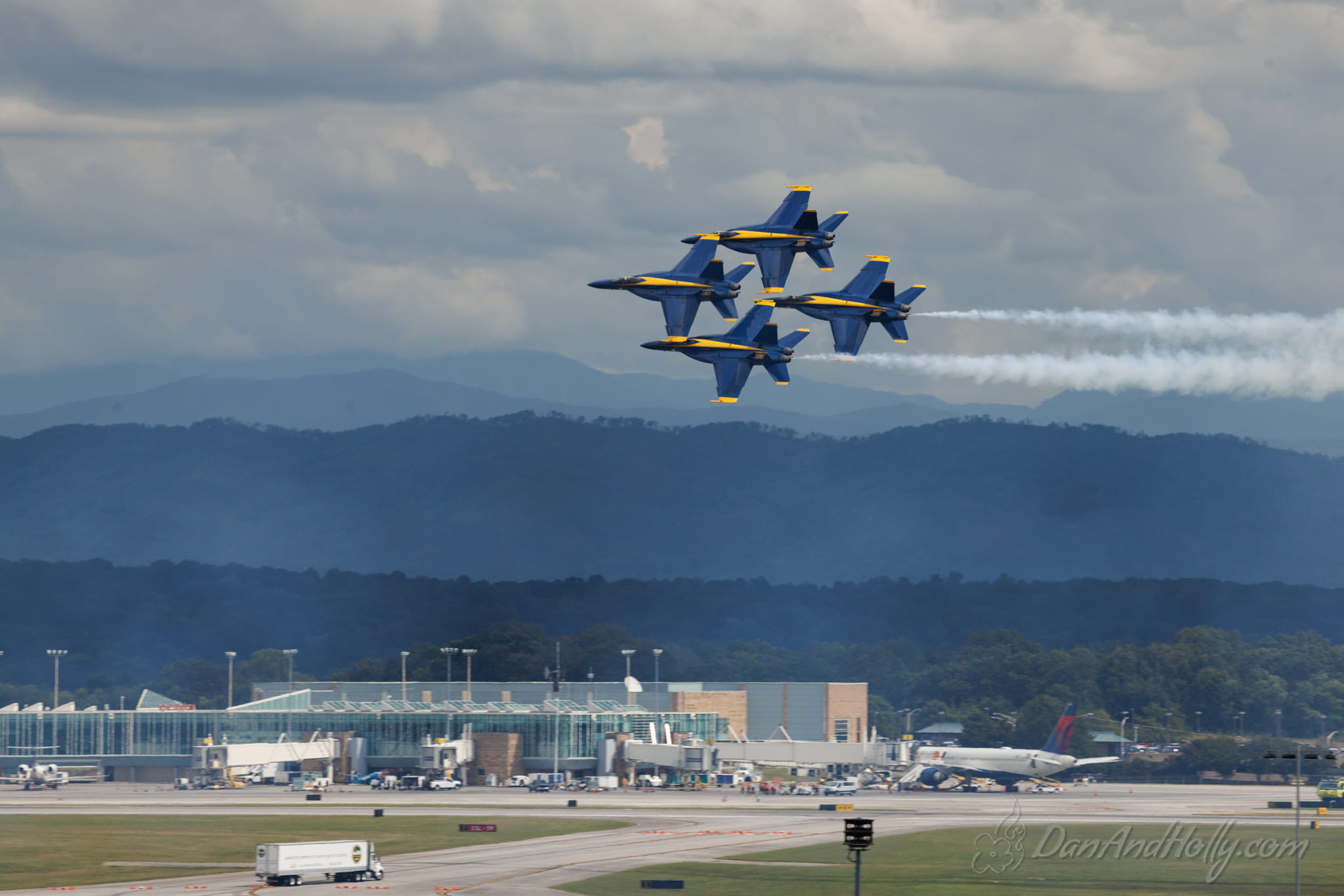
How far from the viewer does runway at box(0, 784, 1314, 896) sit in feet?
388

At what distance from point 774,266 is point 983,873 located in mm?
58866

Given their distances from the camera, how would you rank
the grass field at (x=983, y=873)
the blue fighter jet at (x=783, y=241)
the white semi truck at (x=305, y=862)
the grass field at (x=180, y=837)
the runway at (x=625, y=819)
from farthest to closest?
the blue fighter jet at (x=783, y=241)
the grass field at (x=180, y=837)
the runway at (x=625, y=819)
the grass field at (x=983, y=873)
the white semi truck at (x=305, y=862)

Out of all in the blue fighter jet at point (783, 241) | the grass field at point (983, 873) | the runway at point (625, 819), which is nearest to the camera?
the grass field at point (983, 873)

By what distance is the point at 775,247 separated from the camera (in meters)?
156

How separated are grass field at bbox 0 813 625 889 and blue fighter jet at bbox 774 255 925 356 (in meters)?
50.1

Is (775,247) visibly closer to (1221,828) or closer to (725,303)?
(725,303)

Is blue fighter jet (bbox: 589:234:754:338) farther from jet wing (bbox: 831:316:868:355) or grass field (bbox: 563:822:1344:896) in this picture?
grass field (bbox: 563:822:1344:896)

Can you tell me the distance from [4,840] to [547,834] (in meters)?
45.3

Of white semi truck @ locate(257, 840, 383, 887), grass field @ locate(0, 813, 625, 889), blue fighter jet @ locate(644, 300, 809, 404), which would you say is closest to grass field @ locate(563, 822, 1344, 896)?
white semi truck @ locate(257, 840, 383, 887)

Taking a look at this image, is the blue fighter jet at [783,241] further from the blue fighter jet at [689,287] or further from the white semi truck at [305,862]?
the white semi truck at [305,862]

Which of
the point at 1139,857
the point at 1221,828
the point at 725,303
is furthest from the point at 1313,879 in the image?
the point at 725,303

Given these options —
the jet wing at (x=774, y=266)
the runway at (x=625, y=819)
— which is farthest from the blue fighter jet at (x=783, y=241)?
the runway at (x=625, y=819)

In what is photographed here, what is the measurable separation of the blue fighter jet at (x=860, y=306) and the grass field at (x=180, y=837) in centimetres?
5005

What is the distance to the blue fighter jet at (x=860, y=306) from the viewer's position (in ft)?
511
